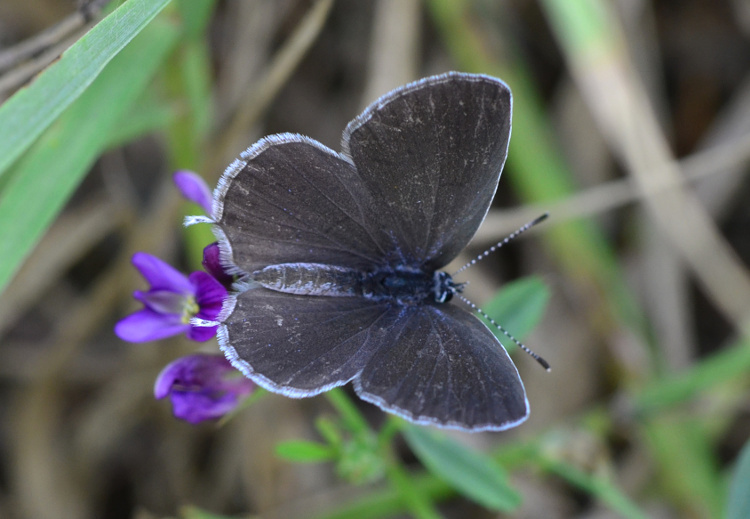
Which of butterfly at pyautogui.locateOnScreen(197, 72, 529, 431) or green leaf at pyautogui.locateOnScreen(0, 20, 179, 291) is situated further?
green leaf at pyautogui.locateOnScreen(0, 20, 179, 291)

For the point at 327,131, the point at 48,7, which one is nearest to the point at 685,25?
the point at 327,131

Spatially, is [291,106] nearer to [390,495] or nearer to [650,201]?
[650,201]

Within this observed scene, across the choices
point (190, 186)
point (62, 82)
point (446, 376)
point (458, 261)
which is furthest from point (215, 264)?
point (458, 261)

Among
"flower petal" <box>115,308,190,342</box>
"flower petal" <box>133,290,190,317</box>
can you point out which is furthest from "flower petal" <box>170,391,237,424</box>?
"flower petal" <box>133,290,190,317</box>

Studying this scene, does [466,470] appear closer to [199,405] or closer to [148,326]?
[199,405]

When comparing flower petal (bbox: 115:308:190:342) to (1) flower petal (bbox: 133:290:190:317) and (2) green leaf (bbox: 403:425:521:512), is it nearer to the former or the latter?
(1) flower petal (bbox: 133:290:190:317)
